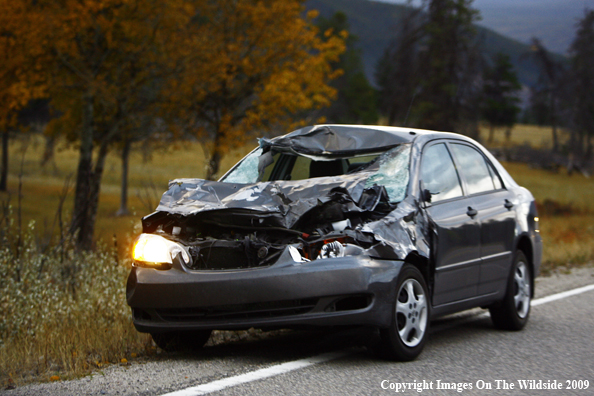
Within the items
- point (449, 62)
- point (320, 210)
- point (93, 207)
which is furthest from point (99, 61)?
point (449, 62)

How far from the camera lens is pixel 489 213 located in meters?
6.61

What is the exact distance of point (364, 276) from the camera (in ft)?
16.2

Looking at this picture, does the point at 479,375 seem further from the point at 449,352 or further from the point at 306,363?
the point at 306,363

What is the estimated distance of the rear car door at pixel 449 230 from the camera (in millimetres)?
5781

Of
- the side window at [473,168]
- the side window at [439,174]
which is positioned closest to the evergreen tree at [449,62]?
the side window at [473,168]

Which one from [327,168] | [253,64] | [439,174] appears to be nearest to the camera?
[439,174]

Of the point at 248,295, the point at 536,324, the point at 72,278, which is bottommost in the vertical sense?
the point at 72,278

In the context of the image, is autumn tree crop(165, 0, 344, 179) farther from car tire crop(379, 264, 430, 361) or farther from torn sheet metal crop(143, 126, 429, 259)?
car tire crop(379, 264, 430, 361)

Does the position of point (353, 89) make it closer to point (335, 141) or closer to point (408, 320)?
point (335, 141)

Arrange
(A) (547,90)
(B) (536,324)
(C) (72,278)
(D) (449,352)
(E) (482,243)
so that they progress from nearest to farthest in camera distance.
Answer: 1. (D) (449,352)
2. (E) (482,243)
3. (B) (536,324)
4. (C) (72,278)
5. (A) (547,90)

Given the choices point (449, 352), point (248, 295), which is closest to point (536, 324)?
point (449, 352)

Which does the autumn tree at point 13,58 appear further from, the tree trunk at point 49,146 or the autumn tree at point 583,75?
the autumn tree at point 583,75

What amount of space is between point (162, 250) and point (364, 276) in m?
1.39

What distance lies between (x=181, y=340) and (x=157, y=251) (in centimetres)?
82
